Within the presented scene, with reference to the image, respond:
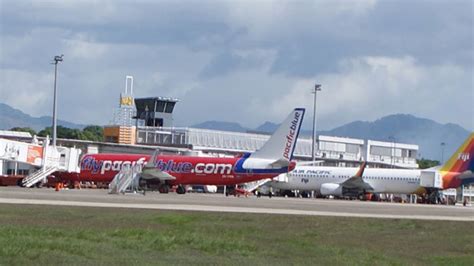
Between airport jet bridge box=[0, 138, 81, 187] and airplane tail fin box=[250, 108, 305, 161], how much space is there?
685 inches

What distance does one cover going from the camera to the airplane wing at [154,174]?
299ft

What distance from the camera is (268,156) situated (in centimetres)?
9344

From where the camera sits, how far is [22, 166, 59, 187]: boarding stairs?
283ft

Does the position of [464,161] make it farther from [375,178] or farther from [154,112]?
[154,112]

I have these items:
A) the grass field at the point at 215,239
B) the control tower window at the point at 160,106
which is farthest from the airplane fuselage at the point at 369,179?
the control tower window at the point at 160,106

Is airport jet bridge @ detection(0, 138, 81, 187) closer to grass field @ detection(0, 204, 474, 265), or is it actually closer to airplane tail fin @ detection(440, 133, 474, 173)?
grass field @ detection(0, 204, 474, 265)

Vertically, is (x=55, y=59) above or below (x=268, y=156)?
above

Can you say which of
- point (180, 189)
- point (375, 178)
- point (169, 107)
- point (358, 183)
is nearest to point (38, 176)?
point (180, 189)

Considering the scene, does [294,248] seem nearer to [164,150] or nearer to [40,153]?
[40,153]

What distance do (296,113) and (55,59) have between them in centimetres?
2614

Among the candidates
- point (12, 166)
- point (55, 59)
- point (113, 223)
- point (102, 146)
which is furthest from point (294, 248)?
point (102, 146)

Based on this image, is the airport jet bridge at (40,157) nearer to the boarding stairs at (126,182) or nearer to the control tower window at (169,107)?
the boarding stairs at (126,182)

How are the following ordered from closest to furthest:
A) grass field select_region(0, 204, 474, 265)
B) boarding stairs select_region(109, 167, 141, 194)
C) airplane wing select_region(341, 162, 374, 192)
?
grass field select_region(0, 204, 474, 265), boarding stairs select_region(109, 167, 141, 194), airplane wing select_region(341, 162, 374, 192)

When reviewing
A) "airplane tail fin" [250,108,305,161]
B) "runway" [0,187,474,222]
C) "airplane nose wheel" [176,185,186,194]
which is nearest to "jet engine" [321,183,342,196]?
"airplane tail fin" [250,108,305,161]
